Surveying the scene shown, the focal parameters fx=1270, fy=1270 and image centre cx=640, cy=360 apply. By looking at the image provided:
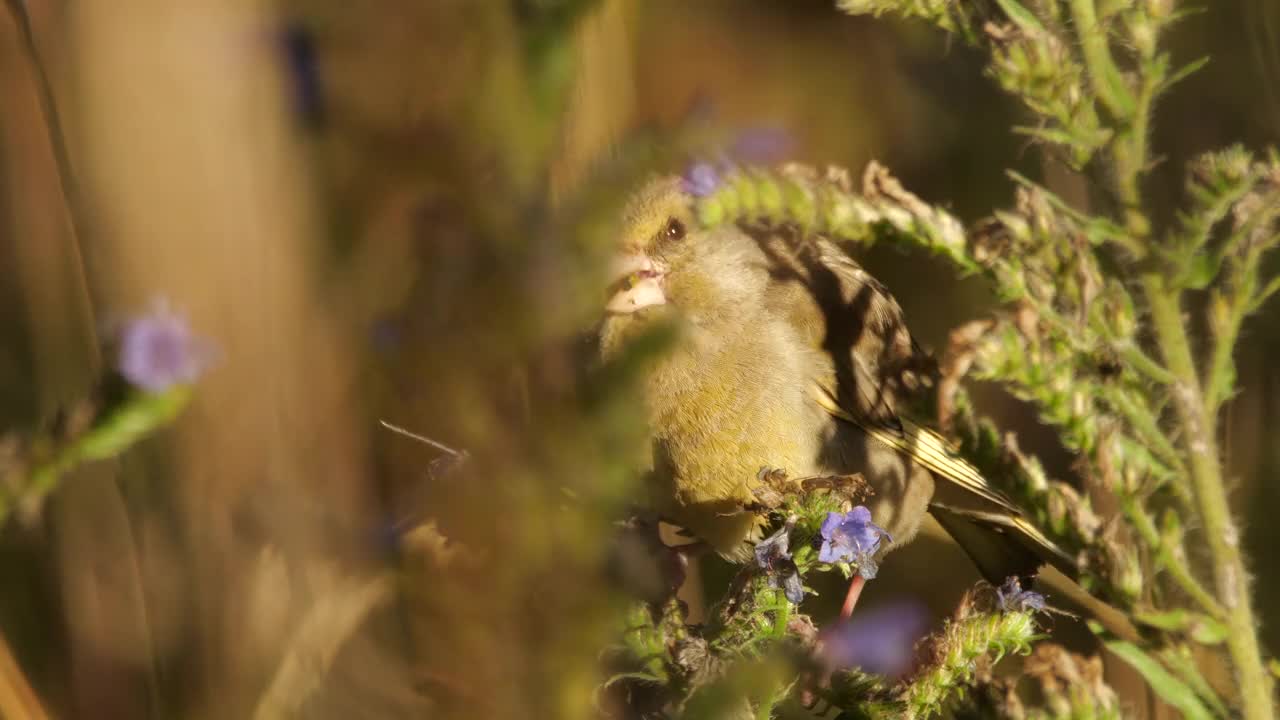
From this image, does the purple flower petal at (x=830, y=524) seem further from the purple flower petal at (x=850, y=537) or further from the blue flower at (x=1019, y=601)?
the blue flower at (x=1019, y=601)

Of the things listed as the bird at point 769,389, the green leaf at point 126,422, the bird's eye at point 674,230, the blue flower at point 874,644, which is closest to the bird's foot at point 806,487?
the blue flower at point 874,644

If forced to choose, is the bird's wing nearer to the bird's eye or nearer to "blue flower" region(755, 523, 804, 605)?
the bird's eye

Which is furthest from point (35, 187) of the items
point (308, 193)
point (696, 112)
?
point (696, 112)

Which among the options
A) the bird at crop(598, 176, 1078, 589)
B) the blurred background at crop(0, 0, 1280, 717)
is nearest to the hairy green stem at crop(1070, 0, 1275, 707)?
the blurred background at crop(0, 0, 1280, 717)

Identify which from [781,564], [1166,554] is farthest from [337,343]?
[1166,554]

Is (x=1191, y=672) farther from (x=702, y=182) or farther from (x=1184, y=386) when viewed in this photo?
(x=702, y=182)

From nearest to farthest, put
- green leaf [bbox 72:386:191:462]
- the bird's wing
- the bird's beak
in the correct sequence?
green leaf [bbox 72:386:191:462]
the bird's beak
the bird's wing
